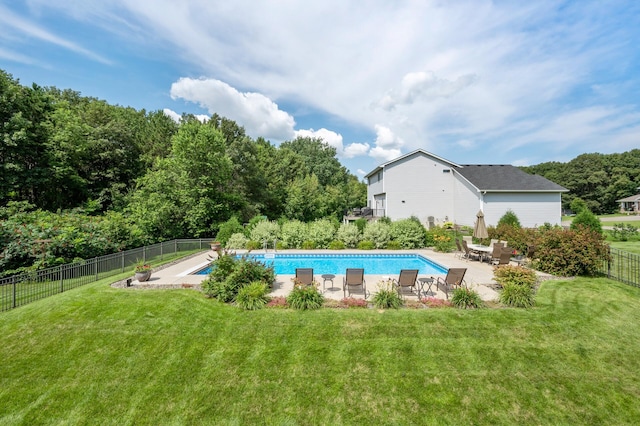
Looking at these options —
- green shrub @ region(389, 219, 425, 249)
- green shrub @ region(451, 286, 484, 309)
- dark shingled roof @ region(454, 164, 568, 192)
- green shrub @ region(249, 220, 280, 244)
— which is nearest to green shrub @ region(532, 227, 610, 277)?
green shrub @ region(451, 286, 484, 309)

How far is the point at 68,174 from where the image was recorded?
23.9 meters

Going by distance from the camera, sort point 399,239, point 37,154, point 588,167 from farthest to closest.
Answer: point 588,167
point 37,154
point 399,239

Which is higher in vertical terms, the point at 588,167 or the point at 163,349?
the point at 588,167

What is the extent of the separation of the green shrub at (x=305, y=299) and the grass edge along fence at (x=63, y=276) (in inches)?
323

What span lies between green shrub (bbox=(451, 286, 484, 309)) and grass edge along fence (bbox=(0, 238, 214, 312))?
1293 cm

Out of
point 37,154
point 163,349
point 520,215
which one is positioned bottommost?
point 163,349

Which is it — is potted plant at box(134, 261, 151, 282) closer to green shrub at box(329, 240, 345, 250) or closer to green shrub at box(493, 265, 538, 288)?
green shrub at box(329, 240, 345, 250)

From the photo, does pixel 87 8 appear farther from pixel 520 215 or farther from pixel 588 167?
pixel 588 167

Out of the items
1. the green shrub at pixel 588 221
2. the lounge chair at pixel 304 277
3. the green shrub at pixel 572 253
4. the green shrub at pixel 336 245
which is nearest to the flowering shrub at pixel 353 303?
the lounge chair at pixel 304 277

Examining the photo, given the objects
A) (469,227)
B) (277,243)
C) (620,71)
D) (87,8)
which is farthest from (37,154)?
(620,71)

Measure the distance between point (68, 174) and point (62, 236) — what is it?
16.4m

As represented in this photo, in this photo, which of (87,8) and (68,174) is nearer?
(87,8)

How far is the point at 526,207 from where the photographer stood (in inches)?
966

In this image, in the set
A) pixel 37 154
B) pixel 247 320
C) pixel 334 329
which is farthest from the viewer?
pixel 37 154
